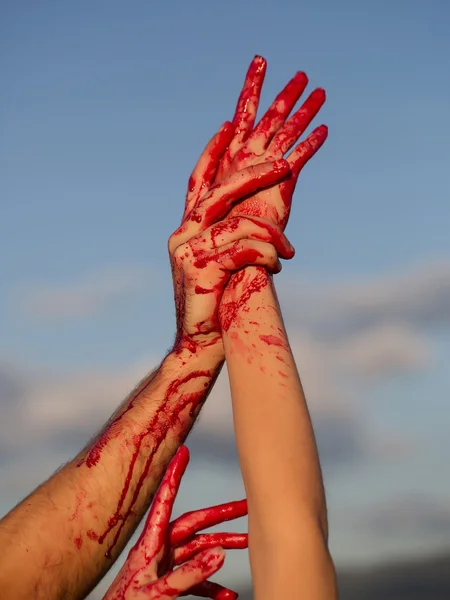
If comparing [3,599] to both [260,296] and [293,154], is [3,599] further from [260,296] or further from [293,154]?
[293,154]

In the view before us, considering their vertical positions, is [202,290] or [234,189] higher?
[234,189]

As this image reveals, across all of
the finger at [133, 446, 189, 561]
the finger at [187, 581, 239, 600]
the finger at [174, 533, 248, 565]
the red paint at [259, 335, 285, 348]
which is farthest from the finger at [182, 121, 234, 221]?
the finger at [187, 581, 239, 600]

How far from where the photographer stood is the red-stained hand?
3.27 m

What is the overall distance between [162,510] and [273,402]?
1.67ft

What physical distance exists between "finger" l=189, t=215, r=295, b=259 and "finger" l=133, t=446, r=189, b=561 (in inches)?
32.7

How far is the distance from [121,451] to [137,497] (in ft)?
0.62

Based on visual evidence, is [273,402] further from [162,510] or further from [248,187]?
[248,187]

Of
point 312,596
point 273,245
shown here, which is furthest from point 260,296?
point 312,596

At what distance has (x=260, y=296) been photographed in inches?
153

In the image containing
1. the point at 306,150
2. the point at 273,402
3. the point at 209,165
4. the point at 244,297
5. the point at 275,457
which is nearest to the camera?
the point at 275,457

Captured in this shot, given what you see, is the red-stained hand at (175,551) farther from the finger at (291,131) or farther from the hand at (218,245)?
the finger at (291,131)

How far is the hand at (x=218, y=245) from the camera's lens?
12.9 feet

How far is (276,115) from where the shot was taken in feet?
13.8

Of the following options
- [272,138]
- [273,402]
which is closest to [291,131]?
[272,138]
